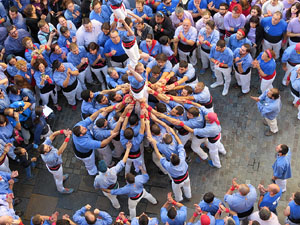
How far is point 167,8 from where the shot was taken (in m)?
11.6

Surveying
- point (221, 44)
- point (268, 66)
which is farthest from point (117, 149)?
point (268, 66)

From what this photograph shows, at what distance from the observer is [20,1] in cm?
1224

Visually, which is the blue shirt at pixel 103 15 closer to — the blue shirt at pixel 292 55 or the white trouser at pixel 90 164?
the white trouser at pixel 90 164

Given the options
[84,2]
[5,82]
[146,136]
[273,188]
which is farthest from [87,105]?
[273,188]

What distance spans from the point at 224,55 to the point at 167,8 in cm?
239

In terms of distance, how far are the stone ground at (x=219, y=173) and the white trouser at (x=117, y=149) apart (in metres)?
0.49

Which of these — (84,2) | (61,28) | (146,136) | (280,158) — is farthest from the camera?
(84,2)

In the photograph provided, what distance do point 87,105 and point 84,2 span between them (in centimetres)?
383

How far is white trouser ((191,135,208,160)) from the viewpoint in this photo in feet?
31.0

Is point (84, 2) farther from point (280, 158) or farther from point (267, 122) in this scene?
point (280, 158)

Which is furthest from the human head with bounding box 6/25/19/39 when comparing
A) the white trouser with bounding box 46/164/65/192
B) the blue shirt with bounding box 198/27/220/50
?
the blue shirt with bounding box 198/27/220/50

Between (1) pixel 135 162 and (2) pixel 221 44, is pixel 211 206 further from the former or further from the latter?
(2) pixel 221 44

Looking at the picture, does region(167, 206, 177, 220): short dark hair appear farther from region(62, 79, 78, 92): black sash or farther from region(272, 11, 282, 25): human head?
region(272, 11, 282, 25): human head

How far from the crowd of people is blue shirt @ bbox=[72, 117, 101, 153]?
25mm
